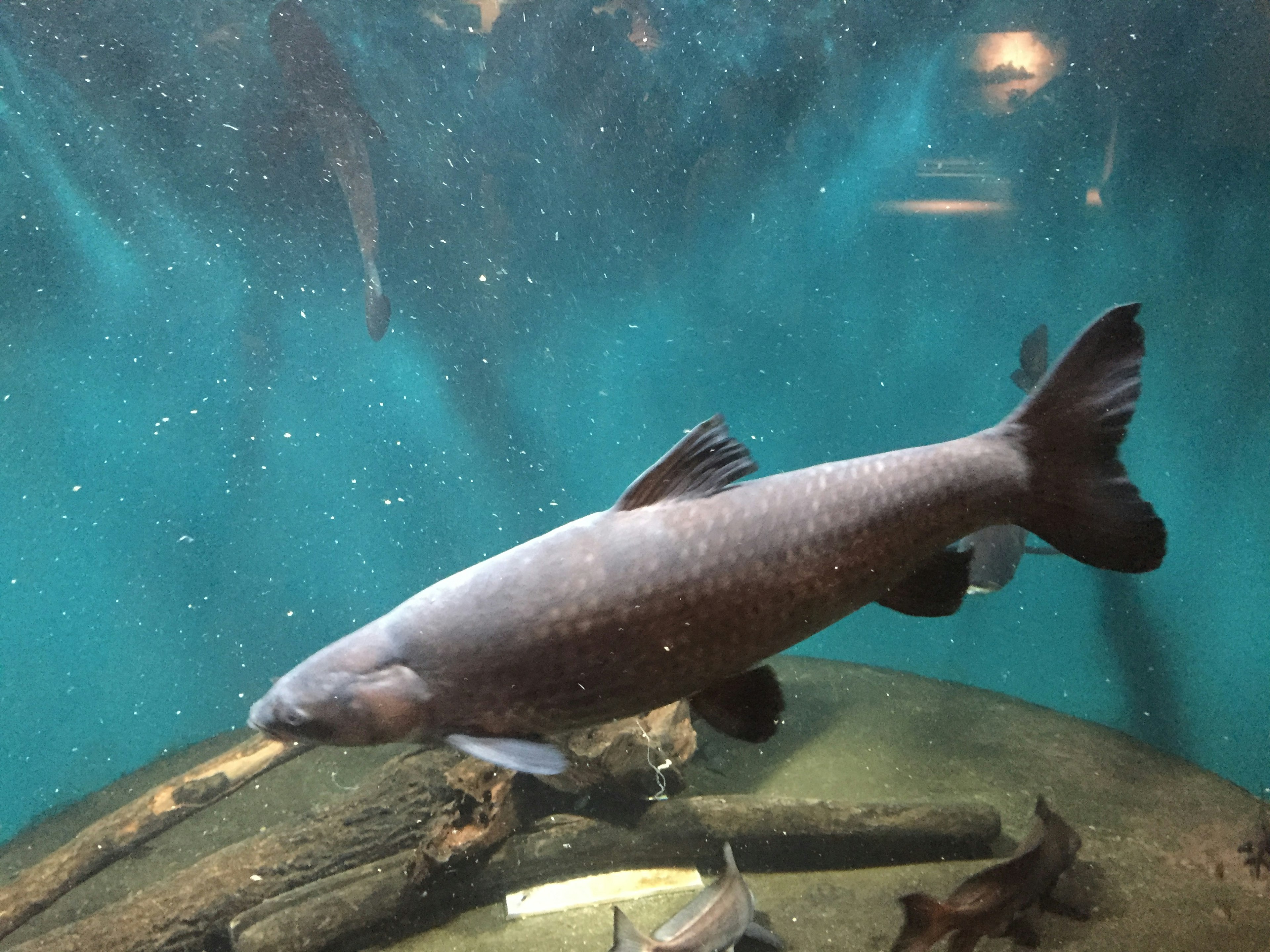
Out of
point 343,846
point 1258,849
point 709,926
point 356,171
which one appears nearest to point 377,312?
point 356,171

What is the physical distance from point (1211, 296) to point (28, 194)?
631 inches

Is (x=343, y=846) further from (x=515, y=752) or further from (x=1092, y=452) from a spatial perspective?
(x=1092, y=452)

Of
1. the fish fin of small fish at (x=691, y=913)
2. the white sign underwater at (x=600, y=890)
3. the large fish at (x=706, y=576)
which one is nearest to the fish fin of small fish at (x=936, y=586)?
the large fish at (x=706, y=576)

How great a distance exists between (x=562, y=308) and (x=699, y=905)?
12.3 m

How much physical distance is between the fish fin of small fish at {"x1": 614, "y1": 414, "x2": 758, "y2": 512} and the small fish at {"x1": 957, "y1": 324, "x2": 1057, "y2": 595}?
4.41 metres

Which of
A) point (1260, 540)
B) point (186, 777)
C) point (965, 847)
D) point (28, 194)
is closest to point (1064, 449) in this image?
point (965, 847)

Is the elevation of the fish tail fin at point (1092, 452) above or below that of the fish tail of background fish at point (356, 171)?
below

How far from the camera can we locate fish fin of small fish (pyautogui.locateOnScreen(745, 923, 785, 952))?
3271 mm

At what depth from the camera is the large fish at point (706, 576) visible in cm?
177

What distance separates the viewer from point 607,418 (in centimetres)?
1445

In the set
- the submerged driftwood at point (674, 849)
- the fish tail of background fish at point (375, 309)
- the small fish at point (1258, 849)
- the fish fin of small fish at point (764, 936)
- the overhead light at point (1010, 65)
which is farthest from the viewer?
the fish tail of background fish at point (375, 309)

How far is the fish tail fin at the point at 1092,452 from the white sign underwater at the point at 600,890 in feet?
10.5

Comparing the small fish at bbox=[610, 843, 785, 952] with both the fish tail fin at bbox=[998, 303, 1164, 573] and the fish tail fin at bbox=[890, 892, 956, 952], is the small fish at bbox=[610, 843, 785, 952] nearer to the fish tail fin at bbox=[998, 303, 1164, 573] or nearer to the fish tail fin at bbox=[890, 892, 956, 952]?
the fish tail fin at bbox=[890, 892, 956, 952]

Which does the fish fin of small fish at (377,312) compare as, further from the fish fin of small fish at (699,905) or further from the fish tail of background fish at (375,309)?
the fish fin of small fish at (699,905)
